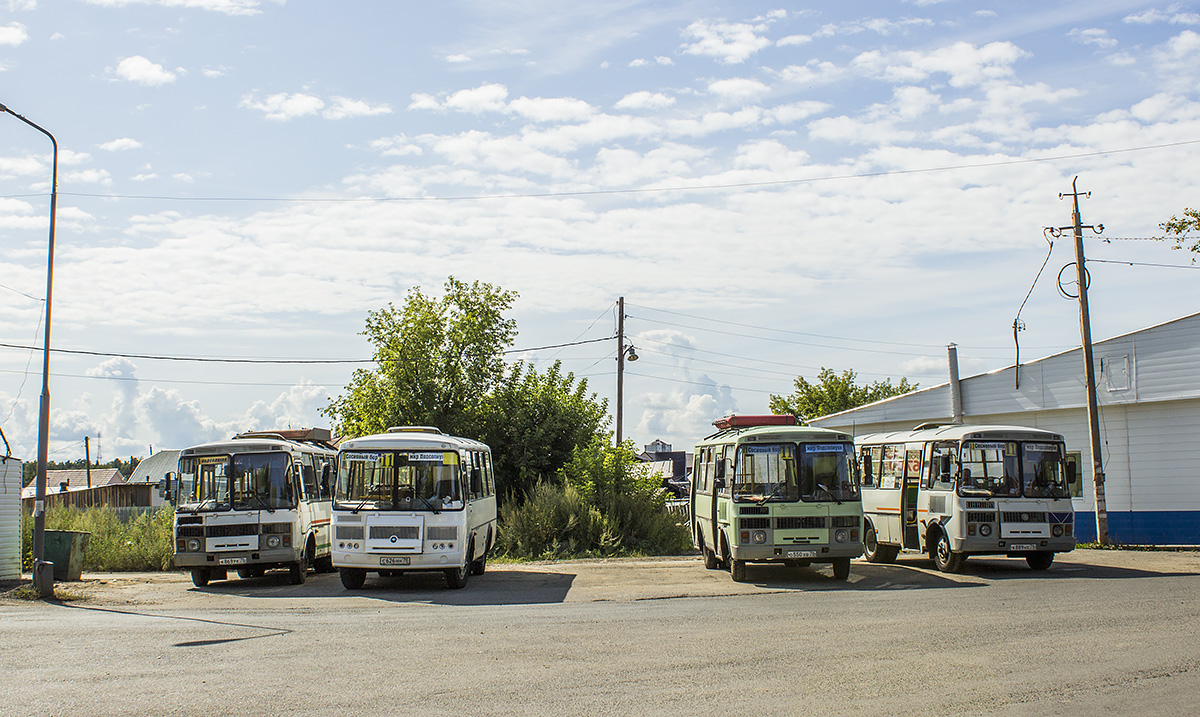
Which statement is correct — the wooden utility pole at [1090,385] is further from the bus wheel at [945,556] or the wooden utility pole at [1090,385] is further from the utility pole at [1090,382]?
the bus wheel at [945,556]

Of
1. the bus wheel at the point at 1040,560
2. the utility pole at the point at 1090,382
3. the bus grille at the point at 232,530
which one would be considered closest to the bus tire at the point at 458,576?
the bus grille at the point at 232,530

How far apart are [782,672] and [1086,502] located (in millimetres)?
21530

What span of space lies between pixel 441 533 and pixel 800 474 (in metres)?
6.22

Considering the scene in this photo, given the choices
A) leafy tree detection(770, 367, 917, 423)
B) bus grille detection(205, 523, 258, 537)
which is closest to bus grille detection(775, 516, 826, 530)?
bus grille detection(205, 523, 258, 537)

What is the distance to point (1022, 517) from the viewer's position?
18.1m

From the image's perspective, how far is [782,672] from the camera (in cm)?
928

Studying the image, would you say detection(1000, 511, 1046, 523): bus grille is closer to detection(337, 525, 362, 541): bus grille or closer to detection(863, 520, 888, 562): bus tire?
detection(863, 520, 888, 562): bus tire

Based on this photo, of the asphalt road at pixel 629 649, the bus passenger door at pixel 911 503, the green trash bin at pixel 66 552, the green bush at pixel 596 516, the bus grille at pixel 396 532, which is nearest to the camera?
the asphalt road at pixel 629 649

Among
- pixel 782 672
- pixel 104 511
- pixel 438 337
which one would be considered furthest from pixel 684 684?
pixel 438 337

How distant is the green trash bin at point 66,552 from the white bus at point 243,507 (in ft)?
10.0

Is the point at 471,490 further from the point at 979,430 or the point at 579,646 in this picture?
the point at 979,430

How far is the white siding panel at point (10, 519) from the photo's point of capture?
21125mm

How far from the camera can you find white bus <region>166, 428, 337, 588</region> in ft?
60.8

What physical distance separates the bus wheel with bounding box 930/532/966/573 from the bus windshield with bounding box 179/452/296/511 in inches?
484
